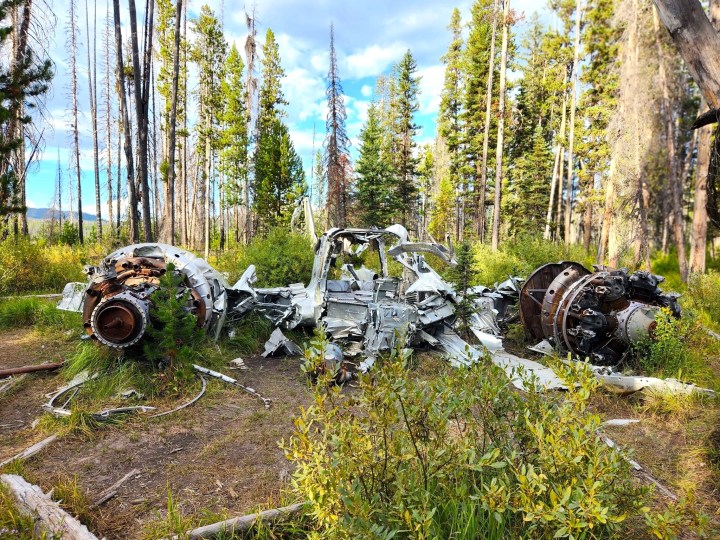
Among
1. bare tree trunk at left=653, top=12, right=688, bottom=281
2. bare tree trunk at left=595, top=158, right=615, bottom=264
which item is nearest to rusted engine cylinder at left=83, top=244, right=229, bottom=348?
bare tree trunk at left=595, top=158, right=615, bottom=264

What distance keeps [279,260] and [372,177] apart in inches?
702

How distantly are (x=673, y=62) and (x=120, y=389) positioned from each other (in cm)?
1836

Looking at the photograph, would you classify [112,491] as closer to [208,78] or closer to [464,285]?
[464,285]

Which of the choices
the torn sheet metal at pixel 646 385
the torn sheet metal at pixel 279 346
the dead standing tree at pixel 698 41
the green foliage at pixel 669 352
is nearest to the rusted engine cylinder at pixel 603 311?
the green foliage at pixel 669 352

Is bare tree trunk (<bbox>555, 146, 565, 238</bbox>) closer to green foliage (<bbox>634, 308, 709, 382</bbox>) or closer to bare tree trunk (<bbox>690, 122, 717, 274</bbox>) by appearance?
bare tree trunk (<bbox>690, 122, 717, 274</bbox>)

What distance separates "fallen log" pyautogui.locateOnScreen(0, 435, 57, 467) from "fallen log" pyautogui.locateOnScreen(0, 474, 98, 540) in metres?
0.45

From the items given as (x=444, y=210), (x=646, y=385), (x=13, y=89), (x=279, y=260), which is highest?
(x=444, y=210)

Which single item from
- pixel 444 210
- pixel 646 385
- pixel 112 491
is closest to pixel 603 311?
pixel 646 385

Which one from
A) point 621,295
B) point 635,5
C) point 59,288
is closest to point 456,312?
point 621,295

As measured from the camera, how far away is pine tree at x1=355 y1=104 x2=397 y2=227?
25938 mm

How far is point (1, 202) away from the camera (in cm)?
696

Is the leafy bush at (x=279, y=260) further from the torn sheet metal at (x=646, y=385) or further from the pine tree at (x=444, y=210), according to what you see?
Answer: the pine tree at (x=444, y=210)

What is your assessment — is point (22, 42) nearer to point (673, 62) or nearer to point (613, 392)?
point (613, 392)

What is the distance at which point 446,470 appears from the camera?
213 centimetres
